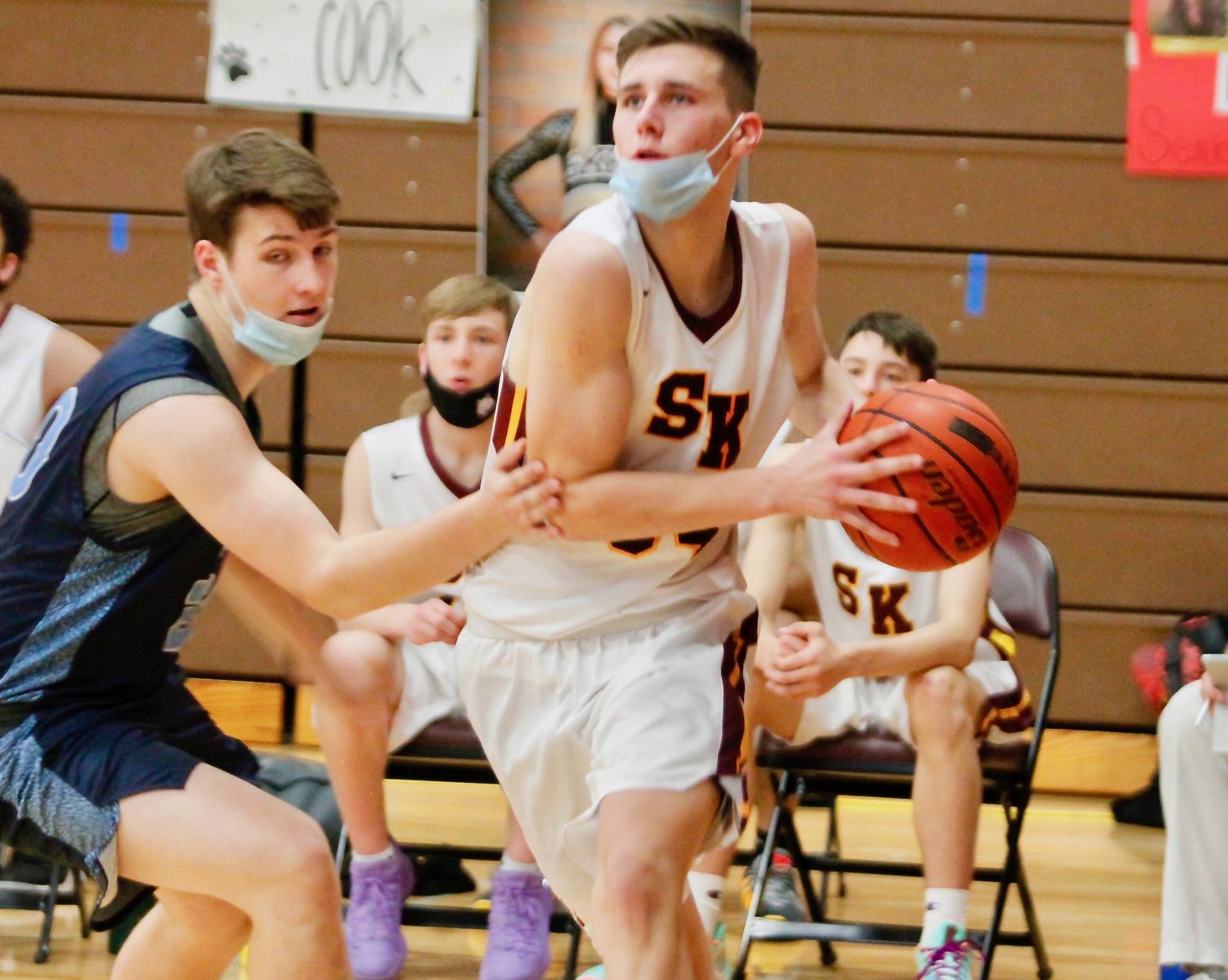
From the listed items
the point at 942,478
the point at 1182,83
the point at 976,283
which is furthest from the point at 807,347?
the point at 1182,83

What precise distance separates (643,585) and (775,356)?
471 mm

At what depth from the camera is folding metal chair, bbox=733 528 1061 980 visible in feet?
12.1

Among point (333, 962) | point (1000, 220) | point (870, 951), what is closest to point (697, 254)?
point (333, 962)

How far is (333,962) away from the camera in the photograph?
8.01 ft

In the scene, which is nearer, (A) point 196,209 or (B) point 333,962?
(B) point 333,962

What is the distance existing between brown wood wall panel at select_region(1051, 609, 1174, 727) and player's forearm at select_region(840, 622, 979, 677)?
6.73 ft

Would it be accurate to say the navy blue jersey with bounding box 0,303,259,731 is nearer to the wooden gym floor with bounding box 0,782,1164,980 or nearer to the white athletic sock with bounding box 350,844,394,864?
the white athletic sock with bounding box 350,844,394,864

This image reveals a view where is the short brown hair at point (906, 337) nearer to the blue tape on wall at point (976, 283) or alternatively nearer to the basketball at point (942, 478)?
the basketball at point (942, 478)

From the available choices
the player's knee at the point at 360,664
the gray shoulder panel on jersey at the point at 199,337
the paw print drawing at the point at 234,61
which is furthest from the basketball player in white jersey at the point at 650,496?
the paw print drawing at the point at 234,61

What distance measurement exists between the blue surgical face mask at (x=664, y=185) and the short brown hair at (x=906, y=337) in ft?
5.11

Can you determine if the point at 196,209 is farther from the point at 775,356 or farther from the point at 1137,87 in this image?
the point at 1137,87

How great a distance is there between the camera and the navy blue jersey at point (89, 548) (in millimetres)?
2492

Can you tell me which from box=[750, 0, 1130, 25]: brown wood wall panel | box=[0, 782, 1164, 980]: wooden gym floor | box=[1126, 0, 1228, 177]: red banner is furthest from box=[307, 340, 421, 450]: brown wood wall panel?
box=[1126, 0, 1228, 177]: red banner

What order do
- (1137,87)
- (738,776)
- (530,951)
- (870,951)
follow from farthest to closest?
(1137,87), (870,951), (530,951), (738,776)
